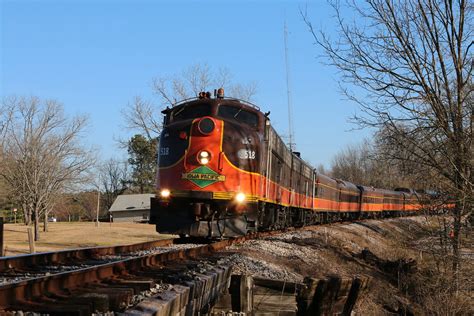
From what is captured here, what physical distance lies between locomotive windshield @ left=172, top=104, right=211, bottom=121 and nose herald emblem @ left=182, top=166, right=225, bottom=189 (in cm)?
163

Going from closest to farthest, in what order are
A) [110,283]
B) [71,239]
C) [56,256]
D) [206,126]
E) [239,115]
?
1. [110,283]
2. [56,256]
3. [206,126]
4. [239,115]
5. [71,239]

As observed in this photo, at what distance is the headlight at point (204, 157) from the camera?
1360 centimetres

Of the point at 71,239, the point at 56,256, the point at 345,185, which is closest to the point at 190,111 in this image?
the point at 56,256

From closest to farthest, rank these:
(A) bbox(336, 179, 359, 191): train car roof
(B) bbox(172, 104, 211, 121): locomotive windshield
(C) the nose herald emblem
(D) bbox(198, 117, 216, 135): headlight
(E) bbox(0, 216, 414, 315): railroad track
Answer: (E) bbox(0, 216, 414, 315): railroad track < (C) the nose herald emblem < (D) bbox(198, 117, 216, 135): headlight < (B) bbox(172, 104, 211, 121): locomotive windshield < (A) bbox(336, 179, 359, 191): train car roof

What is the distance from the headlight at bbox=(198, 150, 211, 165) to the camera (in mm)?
13602

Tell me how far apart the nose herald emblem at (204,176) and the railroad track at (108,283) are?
2.42 m

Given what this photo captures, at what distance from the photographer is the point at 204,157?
44.7 feet

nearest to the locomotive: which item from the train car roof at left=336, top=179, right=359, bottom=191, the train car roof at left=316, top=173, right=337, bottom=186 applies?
the train car roof at left=316, top=173, right=337, bottom=186

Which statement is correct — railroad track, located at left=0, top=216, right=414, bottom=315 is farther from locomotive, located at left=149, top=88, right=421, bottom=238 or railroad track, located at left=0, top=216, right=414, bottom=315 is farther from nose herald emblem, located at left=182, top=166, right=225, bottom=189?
nose herald emblem, located at left=182, top=166, right=225, bottom=189

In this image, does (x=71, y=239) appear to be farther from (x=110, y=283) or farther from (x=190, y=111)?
(x=110, y=283)

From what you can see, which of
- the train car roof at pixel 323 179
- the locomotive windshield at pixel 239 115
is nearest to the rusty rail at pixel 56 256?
the locomotive windshield at pixel 239 115

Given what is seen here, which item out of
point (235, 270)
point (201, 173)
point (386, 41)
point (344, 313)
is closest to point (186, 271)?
point (235, 270)

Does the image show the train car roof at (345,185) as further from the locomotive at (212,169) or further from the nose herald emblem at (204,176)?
the nose herald emblem at (204,176)

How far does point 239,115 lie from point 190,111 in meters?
1.31
